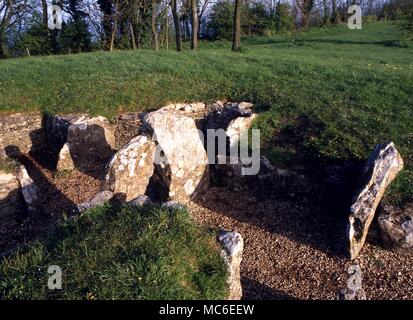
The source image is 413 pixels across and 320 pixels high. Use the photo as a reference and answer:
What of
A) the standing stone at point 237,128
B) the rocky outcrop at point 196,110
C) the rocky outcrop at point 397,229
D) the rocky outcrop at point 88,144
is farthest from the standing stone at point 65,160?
the rocky outcrop at point 397,229

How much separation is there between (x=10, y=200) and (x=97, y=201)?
304 centimetres

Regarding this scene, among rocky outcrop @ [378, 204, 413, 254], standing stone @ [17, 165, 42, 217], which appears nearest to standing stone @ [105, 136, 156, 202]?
standing stone @ [17, 165, 42, 217]

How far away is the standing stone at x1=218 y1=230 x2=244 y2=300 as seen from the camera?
4.77m

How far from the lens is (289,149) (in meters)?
8.81

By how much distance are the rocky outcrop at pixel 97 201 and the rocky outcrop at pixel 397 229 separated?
4.62 metres

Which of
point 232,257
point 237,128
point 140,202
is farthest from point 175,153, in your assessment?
point 232,257

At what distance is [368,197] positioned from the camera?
6492 mm

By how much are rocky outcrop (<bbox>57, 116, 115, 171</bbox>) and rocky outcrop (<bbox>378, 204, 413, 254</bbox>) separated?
6.57m

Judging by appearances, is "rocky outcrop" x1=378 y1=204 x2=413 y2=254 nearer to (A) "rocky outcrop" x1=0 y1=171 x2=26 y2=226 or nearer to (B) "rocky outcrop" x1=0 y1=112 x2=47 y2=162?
(A) "rocky outcrop" x1=0 y1=171 x2=26 y2=226

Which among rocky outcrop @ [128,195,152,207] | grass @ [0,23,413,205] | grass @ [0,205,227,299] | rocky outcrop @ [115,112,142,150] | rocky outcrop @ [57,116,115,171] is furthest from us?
rocky outcrop @ [115,112,142,150]

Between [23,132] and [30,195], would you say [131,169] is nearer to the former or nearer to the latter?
[30,195]

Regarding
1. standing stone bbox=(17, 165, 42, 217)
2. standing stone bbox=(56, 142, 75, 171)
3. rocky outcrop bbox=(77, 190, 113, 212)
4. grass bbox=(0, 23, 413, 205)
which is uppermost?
grass bbox=(0, 23, 413, 205)

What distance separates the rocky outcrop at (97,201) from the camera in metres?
5.99
